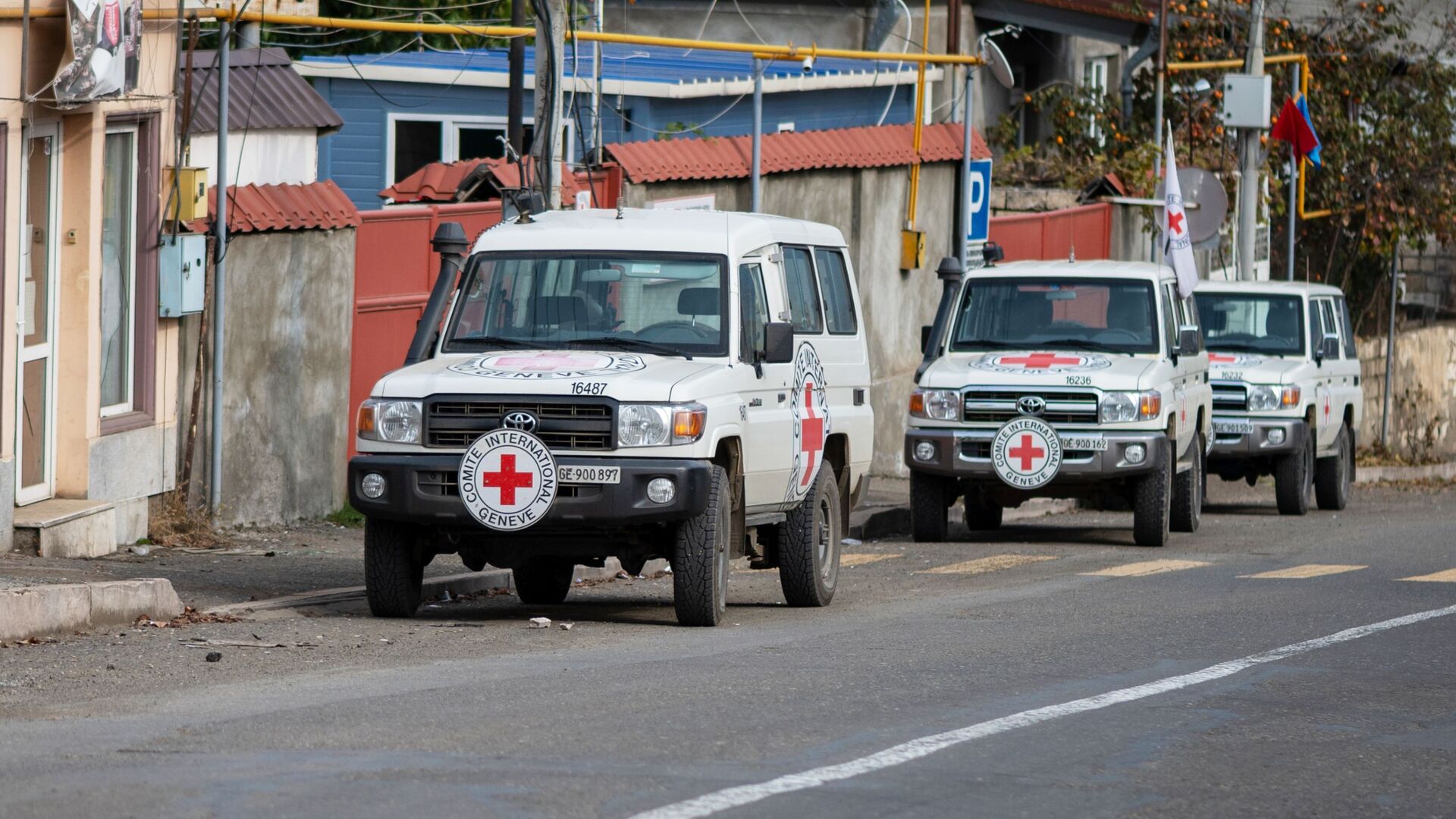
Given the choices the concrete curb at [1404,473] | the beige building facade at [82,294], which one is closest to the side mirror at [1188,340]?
the beige building facade at [82,294]

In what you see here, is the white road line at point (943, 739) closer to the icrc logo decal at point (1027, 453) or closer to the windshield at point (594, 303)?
the windshield at point (594, 303)

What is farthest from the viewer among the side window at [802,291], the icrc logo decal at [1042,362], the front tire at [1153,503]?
the front tire at [1153,503]

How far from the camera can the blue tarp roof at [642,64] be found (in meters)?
25.0

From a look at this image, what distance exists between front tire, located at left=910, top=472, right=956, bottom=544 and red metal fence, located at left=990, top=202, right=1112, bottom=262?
802cm

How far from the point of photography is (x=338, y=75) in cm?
2498

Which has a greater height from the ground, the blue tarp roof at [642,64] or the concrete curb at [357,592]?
the blue tarp roof at [642,64]

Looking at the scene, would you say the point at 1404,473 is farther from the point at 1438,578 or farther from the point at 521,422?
the point at 521,422

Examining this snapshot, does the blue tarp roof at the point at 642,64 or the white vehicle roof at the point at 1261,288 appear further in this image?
the blue tarp roof at the point at 642,64

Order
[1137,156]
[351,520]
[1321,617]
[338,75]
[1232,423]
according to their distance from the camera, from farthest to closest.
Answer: [1137,156] < [338,75] < [1232,423] < [351,520] < [1321,617]

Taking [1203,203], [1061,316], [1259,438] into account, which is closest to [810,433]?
[1061,316]

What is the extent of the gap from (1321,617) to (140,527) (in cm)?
709

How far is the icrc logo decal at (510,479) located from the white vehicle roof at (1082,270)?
767 centimetres

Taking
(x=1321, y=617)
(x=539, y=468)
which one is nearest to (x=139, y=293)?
(x=539, y=468)

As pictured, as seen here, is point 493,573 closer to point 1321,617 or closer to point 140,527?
point 140,527
